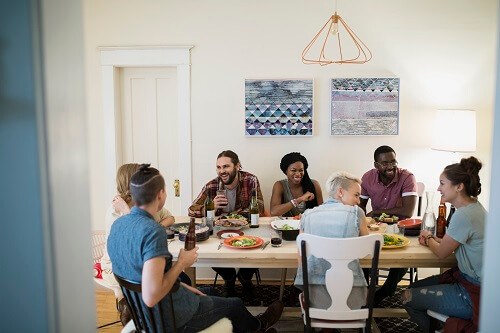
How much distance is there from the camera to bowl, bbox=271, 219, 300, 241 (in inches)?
108

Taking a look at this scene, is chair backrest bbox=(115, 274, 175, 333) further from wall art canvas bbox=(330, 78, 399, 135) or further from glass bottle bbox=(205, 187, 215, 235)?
wall art canvas bbox=(330, 78, 399, 135)

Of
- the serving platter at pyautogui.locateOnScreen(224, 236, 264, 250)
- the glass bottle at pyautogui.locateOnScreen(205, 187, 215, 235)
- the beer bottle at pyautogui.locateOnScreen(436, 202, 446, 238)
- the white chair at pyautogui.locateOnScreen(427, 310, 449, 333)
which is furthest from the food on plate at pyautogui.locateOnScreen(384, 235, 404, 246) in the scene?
the glass bottle at pyautogui.locateOnScreen(205, 187, 215, 235)

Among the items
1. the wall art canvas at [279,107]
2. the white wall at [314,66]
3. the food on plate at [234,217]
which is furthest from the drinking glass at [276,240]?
the wall art canvas at [279,107]

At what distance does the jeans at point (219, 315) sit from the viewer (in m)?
2.12

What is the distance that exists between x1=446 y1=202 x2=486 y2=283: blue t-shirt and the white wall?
179cm

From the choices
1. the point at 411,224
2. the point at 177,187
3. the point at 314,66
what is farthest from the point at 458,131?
the point at 177,187

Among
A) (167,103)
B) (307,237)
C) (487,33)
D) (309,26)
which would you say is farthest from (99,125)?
(487,33)

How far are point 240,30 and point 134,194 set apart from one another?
8.26 ft

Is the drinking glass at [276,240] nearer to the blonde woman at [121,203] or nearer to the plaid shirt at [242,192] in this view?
the plaid shirt at [242,192]

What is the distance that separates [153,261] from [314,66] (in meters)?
2.79

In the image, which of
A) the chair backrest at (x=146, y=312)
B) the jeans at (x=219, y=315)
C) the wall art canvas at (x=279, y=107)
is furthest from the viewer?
the wall art canvas at (x=279, y=107)

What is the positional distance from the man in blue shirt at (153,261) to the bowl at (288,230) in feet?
2.07

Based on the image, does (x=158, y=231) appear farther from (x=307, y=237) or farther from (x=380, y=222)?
(x=380, y=222)

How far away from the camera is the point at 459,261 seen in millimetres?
2432
